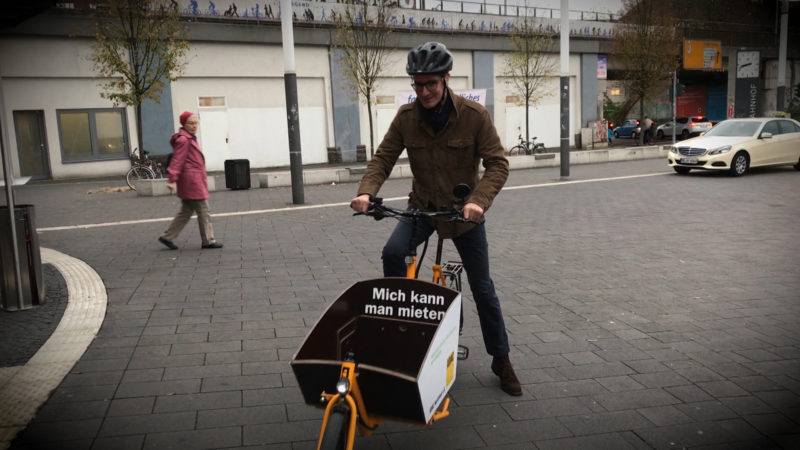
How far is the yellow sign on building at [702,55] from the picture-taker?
39812mm

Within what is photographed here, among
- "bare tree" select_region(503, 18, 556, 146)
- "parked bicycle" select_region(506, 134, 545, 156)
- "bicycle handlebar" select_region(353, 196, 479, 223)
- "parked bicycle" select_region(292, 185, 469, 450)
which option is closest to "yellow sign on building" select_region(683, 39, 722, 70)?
"bare tree" select_region(503, 18, 556, 146)

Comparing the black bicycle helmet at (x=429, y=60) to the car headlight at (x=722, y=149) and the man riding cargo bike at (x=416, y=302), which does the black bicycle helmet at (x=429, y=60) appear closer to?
the man riding cargo bike at (x=416, y=302)

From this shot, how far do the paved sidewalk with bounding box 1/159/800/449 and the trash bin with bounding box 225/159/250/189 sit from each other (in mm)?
5857

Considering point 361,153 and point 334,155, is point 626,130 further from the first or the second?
point 334,155

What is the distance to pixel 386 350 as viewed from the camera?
2977 millimetres

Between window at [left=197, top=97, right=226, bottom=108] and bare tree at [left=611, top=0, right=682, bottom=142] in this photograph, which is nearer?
window at [left=197, top=97, right=226, bottom=108]

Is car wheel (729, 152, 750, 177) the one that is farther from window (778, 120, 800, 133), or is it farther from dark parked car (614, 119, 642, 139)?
dark parked car (614, 119, 642, 139)

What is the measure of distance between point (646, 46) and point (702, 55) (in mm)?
9857

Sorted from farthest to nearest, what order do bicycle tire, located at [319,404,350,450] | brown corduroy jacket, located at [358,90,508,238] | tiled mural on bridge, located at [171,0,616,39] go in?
tiled mural on bridge, located at [171,0,616,39], brown corduroy jacket, located at [358,90,508,238], bicycle tire, located at [319,404,350,450]

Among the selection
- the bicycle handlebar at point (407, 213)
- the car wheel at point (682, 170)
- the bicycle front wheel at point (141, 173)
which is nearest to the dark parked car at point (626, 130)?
the car wheel at point (682, 170)

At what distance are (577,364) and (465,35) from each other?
1098 inches

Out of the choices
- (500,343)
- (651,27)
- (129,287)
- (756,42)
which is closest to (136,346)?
(129,287)

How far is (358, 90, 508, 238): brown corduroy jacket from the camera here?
3.56 m

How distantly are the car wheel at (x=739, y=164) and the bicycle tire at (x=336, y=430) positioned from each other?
54.0 ft
